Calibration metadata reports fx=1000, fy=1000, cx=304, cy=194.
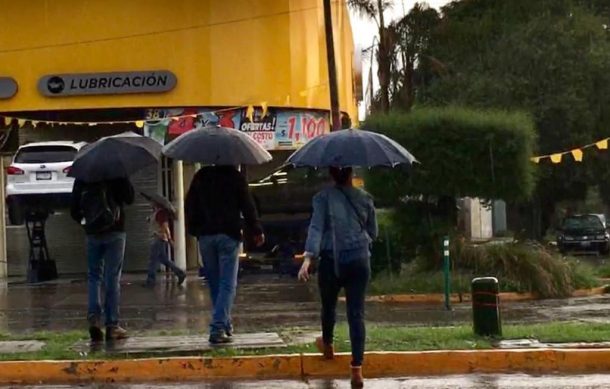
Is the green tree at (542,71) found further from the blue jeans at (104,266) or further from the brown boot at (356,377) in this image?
the brown boot at (356,377)

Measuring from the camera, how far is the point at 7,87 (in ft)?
76.1

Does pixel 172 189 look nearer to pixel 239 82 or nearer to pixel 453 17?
pixel 239 82

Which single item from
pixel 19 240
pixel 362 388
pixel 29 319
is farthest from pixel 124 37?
pixel 362 388

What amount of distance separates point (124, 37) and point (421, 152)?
8473 mm

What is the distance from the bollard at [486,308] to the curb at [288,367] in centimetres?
86

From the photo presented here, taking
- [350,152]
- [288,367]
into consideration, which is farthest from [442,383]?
[350,152]

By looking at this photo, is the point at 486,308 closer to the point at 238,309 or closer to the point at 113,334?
the point at 113,334

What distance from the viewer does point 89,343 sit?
10.2 m

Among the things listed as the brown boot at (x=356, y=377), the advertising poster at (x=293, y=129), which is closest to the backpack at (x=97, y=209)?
the brown boot at (x=356, y=377)

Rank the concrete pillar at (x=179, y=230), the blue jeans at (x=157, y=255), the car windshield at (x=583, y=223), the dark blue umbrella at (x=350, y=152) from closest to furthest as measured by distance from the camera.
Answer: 1. the dark blue umbrella at (x=350, y=152)
2. the blue jeans at (x=157, y=255)
3. the concrete pillar at (x=179, y=230)
4. the car windshield at (x=583, y=223)

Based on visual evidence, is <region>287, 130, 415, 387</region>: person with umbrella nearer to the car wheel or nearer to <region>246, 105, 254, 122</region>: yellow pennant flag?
the car wheel

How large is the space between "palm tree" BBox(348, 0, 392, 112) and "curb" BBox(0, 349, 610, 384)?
1111 inches

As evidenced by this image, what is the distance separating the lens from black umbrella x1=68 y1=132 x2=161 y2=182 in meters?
9.86

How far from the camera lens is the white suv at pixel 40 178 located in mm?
20062
